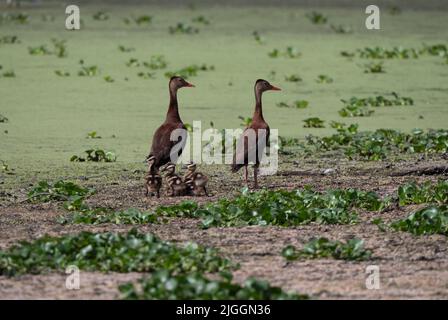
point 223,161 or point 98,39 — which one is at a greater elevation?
point 98,39

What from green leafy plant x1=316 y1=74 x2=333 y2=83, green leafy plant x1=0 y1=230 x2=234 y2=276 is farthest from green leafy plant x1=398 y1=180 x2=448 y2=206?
green leafy plant x1=316 y1=74 x2=333 y2=83

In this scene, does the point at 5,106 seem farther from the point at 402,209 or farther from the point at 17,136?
the point at 402,209

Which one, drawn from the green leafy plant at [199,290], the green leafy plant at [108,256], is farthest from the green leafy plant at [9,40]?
the green leafy plant at [199,290]

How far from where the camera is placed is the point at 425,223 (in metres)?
7.71

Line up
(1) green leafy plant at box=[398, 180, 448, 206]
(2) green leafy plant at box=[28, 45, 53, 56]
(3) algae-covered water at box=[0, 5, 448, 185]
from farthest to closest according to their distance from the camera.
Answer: (2) green leafy plant at box=[28, 45, 53, 56]
(3) algae-covered water at box=[0, 5, 448, 185]
(1) green leafy plant at box=[398, 180, 448, 206]

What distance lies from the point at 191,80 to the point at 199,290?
35.6 feet

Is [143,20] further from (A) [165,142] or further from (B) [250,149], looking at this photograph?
(B) [250,149]

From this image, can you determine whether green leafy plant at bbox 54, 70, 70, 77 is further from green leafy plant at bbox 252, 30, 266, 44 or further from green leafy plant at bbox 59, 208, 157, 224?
green leafy plant at bbox 59, 208, 157, 224

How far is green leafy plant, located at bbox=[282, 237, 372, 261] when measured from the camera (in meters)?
7.07

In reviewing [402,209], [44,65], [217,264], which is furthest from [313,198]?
[44,65]

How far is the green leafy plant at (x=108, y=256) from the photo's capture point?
6.69 m

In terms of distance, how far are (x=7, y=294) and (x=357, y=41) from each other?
1735 cm

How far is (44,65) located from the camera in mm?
18422

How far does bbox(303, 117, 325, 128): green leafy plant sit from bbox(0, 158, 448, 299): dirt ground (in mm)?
2767
